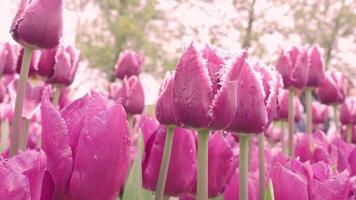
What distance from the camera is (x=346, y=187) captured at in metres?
0.89

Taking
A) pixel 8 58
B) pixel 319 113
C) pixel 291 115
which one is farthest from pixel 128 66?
pixel 319 113

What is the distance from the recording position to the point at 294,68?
1.74 metres

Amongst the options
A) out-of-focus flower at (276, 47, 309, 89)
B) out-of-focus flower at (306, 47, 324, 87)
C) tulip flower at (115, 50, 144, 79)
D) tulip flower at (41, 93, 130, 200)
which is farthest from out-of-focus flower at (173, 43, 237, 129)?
tulip flower at (115, 50, 144, 79)

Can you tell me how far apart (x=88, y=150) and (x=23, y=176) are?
0.32 feet

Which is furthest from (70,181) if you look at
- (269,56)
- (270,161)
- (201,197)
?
(269,56)

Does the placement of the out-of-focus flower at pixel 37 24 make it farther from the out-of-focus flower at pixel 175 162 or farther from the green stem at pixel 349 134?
the green stem at pixel 349 134

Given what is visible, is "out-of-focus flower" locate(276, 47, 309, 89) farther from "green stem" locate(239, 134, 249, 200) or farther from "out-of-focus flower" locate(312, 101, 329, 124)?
"out-of-focus flower" locate(312, 101, 329, 124)

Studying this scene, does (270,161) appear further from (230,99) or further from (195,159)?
(230,99)

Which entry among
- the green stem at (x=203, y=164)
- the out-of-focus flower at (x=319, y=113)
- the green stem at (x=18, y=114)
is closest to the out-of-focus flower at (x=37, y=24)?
the green stem at (x=18, y=114)

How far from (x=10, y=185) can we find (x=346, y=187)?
52 cm

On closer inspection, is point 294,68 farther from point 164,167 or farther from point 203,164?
point 203,164

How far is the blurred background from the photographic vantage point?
1145cm

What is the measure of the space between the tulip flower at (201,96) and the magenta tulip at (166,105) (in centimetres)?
19

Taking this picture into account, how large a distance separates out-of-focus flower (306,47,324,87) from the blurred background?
8.08 meters
